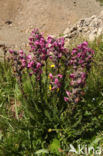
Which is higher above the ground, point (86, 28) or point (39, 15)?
point (39, 15)

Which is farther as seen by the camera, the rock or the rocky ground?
the rocky ground

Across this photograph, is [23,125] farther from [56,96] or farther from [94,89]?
[94,89]

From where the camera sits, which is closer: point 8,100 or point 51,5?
point 8,100

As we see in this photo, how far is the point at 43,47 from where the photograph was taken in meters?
2.25

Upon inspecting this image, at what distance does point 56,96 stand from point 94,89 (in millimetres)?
740

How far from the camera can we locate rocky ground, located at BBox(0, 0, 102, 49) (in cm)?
1033

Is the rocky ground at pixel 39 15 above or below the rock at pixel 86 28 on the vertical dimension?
above

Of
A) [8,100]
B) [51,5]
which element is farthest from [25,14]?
[8,100]

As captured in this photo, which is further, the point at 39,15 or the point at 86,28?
the point at 39,15

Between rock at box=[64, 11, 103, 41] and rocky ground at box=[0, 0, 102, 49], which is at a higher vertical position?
rocky ground at box=[0, 0, 102, 49]

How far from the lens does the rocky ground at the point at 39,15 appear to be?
1033cm

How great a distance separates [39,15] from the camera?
11.2 metres

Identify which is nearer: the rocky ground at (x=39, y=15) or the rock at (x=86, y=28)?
the rock at (x=86, y=28)

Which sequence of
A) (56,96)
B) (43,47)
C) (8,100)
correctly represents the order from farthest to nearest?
(8,100) → (56,96) → (43,47)
